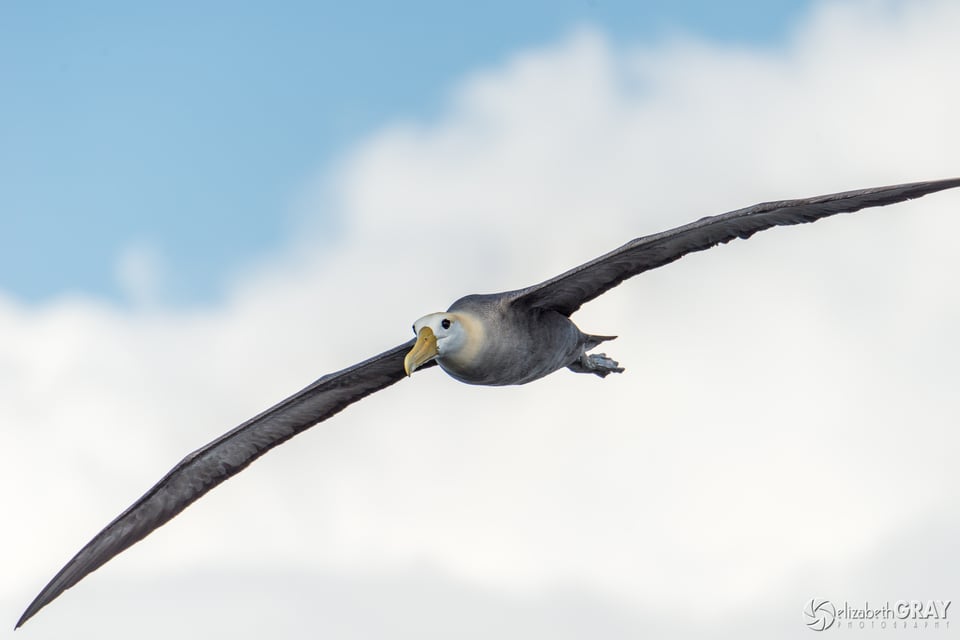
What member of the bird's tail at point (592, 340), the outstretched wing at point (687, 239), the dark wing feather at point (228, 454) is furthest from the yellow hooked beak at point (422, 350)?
the bird's tail at point (592, 340)

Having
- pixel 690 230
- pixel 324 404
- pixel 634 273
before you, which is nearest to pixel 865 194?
pixel 690 230

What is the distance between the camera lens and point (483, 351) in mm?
12336

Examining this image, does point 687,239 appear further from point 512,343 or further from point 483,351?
point 483,351

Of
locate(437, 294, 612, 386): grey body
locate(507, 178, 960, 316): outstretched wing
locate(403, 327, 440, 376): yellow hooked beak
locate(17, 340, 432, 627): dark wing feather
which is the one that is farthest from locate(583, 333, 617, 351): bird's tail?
locate(403, 327, 440, 376): yellow hooked beak

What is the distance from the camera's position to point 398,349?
1370 cm

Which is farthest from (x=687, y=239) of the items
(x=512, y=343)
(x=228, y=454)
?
(x=228, y=454)

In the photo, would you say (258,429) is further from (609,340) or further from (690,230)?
(690,230)

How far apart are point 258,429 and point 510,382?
2.77 m

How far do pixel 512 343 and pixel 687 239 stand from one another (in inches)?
67.5

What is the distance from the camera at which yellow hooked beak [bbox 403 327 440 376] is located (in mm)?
11984

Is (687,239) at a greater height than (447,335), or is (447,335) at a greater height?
(687,239)

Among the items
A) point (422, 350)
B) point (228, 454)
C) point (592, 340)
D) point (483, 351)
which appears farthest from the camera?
point (228, 454)

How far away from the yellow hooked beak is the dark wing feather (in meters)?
1.62

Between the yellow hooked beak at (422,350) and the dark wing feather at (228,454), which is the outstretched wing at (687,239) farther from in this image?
the dark wing feather at (228,454)
